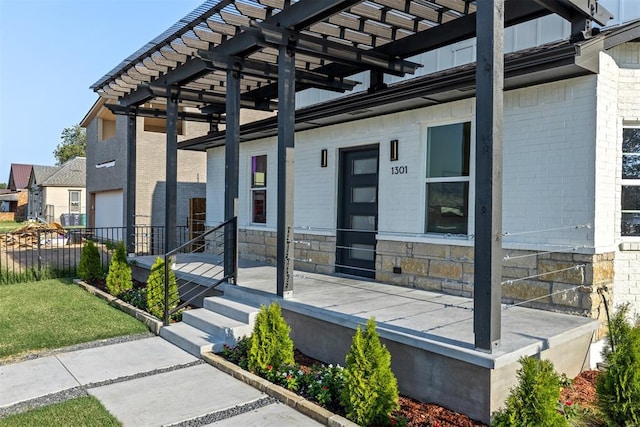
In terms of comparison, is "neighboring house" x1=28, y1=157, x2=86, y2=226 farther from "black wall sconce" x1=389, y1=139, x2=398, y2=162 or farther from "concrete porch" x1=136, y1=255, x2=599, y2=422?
"black wall sconce" x1=389, y1=139, x2=398, y2=162

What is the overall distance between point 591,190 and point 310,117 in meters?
4.15

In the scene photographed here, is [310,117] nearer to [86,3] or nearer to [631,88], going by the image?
[631,88]

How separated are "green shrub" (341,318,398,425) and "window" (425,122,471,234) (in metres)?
2.91

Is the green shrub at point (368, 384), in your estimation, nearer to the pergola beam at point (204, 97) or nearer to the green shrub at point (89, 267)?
the pergola beam at point (204, 97)

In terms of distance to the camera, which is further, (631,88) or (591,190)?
(631,88)

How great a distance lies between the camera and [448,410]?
12.2 ft

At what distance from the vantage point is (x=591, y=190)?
4754 millimetres

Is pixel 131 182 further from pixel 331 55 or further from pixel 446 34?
pixel 446 34

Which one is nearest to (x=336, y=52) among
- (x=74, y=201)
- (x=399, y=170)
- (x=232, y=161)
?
(x=399, y=170)

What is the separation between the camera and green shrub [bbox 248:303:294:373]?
14.9ft

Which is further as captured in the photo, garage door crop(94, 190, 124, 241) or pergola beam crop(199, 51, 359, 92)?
garage door crop(94, 190, 124, 241)

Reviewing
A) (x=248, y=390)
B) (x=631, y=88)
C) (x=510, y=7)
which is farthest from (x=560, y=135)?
(x=248, y=390)

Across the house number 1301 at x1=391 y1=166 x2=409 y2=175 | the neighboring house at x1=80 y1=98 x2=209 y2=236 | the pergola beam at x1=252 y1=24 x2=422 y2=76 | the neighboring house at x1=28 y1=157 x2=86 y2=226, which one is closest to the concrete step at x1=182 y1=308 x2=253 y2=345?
the house number 1301 at x1=391 y1=166 x2=409 y2=175

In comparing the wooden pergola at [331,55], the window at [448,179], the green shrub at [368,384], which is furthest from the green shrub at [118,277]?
the green shrub at [368,384]
